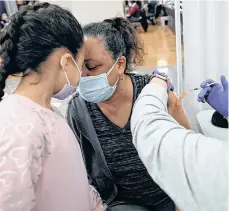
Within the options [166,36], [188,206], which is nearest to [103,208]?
[188,206]

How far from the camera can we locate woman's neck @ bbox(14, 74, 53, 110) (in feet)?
2.59

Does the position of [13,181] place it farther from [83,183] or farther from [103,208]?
[103,208]

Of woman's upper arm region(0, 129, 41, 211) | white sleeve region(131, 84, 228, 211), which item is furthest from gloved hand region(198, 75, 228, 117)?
woman's upper arm region(0, 129, 41, 211)

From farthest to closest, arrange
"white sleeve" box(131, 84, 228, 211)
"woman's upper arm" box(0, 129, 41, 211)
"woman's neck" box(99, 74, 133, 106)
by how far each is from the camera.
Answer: "woman's neck" box(99, 74, 133, 106) → "woman's upper arm" box(0, 129, 41, 211) → "white sleeve" box(131, 84, 228, 211)

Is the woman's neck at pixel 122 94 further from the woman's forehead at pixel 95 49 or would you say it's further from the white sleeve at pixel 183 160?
the white sleeve at pixel 183 160

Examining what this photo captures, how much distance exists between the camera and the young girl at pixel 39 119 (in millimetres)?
655

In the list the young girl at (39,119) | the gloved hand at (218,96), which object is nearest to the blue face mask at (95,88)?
the young girl at (39,119)

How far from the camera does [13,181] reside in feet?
2.12

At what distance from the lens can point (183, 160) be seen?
21.7 inches

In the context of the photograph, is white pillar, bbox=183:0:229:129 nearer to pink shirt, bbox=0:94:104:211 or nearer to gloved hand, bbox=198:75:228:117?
gloved hand, bbox=198:75:228:117

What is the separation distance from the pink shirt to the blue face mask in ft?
1.06

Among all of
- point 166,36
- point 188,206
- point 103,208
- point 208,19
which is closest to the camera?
point 188,206

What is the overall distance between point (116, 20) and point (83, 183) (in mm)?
691

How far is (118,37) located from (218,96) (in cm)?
52
